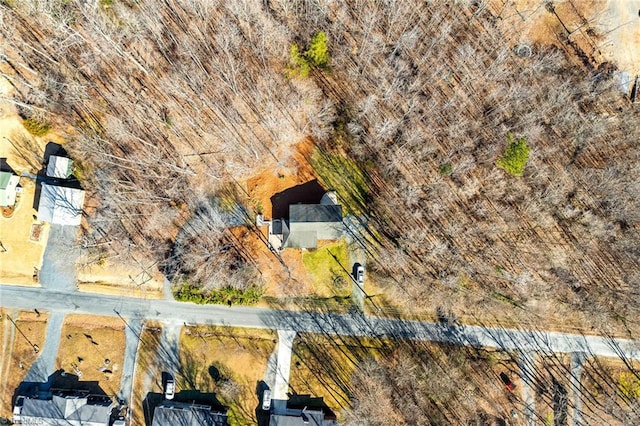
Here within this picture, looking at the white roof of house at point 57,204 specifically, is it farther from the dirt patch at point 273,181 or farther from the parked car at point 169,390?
the parked car at point 169,390

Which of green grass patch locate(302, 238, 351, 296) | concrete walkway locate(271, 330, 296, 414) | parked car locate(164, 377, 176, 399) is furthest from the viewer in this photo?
green grass patch locate(302, 238, 351, 296)

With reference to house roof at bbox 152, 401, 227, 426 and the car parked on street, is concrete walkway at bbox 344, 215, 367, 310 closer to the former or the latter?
the car parked on street

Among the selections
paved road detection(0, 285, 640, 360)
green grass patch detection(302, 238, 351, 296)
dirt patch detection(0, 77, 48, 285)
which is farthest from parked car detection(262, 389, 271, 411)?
dirt patch detection(0, 77, 48, 285)

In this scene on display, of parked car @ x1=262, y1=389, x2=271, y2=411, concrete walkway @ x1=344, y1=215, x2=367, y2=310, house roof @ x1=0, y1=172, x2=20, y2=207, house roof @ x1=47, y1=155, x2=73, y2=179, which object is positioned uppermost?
house roof @ x1=47, y1=155, x2=73, y2=179

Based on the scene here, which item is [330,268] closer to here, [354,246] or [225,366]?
[354,246]

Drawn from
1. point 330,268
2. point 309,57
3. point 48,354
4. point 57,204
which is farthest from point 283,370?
point 309,57

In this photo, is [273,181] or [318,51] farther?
[273,181]

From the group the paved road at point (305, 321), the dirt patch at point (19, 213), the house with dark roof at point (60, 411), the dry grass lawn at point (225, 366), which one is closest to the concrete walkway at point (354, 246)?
A: the paved road at point (305, 321)
